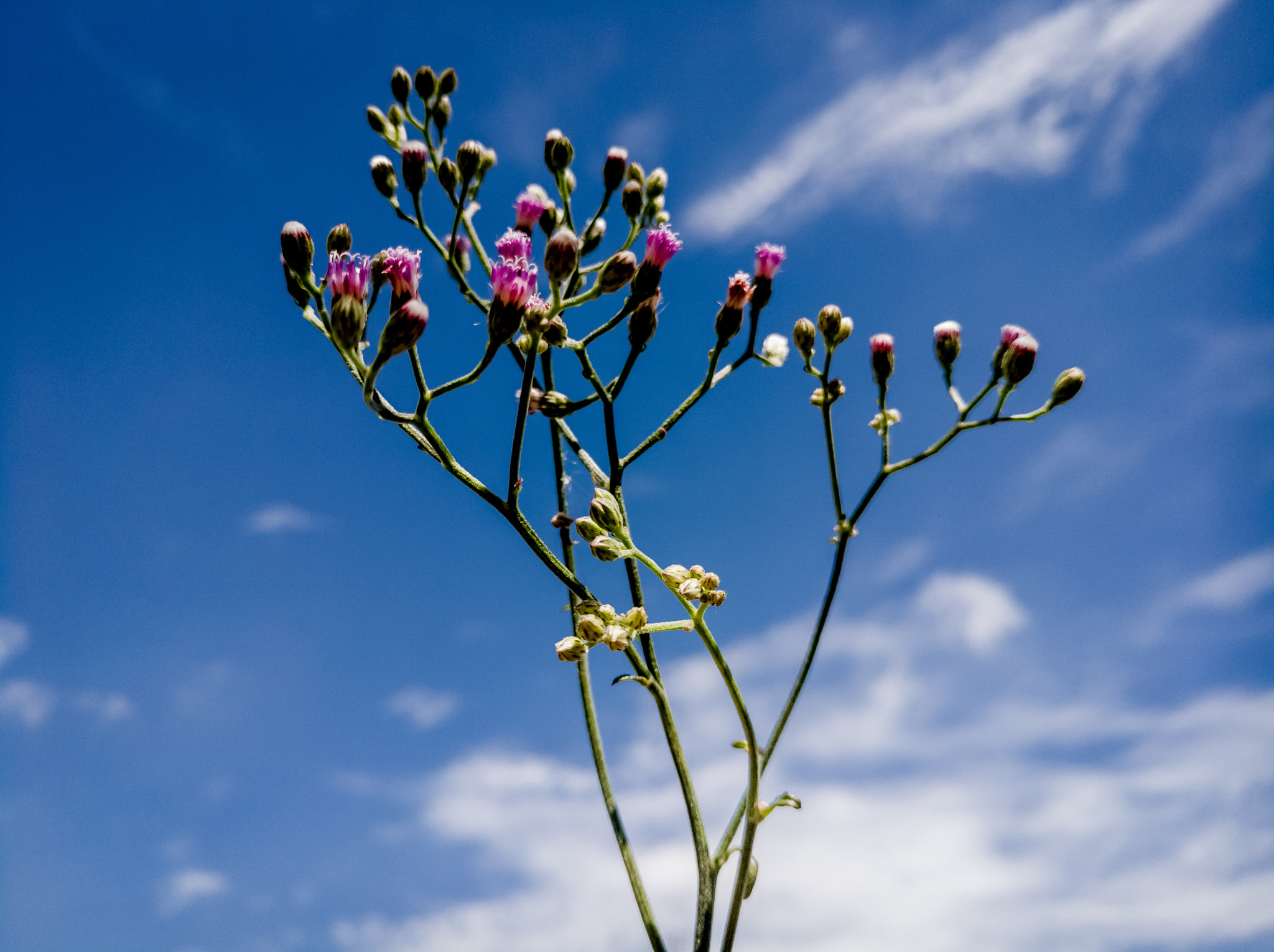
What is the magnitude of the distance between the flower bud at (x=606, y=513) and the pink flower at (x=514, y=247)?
47 cm

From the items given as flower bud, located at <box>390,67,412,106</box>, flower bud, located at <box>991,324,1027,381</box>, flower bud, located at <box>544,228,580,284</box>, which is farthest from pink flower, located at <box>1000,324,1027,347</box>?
flower bud, located at <box>390,67,412,106</box>

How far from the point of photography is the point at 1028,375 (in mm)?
1660

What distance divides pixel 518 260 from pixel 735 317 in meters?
0.50

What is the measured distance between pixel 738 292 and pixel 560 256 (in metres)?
Result: 0.42

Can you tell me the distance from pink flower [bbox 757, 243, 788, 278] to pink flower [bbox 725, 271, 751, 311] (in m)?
0.07

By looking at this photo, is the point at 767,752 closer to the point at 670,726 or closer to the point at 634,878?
the point at 670,726

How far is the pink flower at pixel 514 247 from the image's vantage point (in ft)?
5.16

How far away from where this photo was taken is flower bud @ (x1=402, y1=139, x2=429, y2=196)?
216cm

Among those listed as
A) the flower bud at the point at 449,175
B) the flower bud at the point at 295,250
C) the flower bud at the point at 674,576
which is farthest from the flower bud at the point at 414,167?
the flower bud at the point at 674,576

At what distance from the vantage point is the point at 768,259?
184 centimetres

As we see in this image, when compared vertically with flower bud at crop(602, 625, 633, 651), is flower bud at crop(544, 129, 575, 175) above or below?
above

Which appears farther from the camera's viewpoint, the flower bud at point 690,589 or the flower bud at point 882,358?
the flower bud at point 882,358

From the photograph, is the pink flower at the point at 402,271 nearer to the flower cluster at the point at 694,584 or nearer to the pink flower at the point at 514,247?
the pink flower at the point at 514,247

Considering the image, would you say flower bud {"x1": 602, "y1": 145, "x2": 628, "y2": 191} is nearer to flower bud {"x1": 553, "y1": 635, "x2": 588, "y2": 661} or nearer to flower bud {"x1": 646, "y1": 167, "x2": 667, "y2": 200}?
flower bud {"x1": 646, "y1": 167, "x2": 667, "y2": 200}
